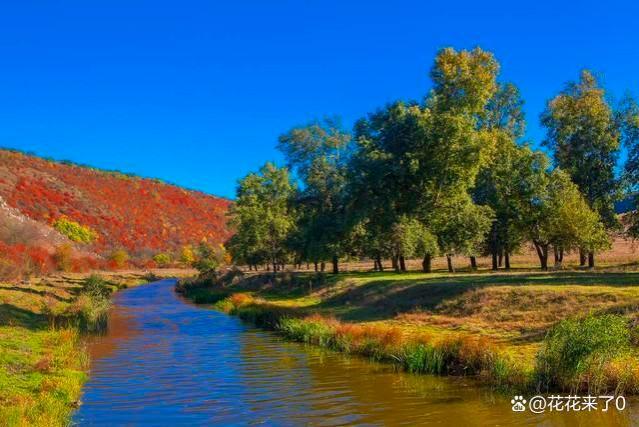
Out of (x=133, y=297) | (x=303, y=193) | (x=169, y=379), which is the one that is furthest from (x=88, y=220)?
(x=169, y=379)

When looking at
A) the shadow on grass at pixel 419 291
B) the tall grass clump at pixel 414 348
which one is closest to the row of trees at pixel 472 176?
the shadow on grass at pixel 419 291

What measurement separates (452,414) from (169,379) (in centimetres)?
1003

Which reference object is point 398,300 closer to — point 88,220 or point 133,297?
point 133,297


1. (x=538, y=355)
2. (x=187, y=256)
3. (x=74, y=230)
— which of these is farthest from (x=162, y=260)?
(x=538, y=355)

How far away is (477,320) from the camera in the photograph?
1058 inches

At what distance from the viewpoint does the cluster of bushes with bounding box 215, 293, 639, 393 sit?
607 inches

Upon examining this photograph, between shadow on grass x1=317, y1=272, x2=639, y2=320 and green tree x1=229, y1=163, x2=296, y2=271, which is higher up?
green tree x1=229, y1=163, x2=296, y2=271

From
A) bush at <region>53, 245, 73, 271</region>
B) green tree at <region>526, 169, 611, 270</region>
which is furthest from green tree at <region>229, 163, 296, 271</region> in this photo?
green tree at <region>526, 169, 611, 270</region>

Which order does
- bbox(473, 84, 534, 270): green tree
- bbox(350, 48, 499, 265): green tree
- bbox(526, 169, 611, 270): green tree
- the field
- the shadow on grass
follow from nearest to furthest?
1. the field
2. the shadow on grass
3. bbox(350, 48, 499, 265): green tree
4. bbox(526, 169, 611, 270): green tree
5. bbox(473, 84, 534, 270): green tree

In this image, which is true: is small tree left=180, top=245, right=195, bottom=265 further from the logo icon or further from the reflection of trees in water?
the logo icon

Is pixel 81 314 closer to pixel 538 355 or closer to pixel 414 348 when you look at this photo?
pixel 414 348

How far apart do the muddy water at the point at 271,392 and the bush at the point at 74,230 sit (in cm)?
10014

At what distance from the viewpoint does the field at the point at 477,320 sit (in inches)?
658

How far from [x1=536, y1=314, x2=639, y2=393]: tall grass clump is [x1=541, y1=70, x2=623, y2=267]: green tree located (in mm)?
39082
